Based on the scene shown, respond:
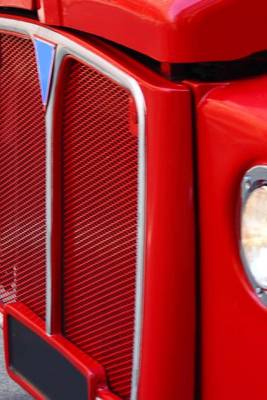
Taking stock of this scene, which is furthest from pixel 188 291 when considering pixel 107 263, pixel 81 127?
pixel 81 127

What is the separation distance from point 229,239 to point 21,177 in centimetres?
86

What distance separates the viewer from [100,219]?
196 cm

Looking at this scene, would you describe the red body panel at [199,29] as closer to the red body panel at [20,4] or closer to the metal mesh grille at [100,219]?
the metal mesh grille at [100,219]

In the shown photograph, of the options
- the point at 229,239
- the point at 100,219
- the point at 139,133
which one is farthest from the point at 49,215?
the point at 229,239

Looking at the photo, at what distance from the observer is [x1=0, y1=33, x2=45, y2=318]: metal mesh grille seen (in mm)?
2188

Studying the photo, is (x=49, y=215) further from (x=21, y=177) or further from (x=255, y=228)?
(x=255, y=228)

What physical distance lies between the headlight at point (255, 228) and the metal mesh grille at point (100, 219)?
309 mm

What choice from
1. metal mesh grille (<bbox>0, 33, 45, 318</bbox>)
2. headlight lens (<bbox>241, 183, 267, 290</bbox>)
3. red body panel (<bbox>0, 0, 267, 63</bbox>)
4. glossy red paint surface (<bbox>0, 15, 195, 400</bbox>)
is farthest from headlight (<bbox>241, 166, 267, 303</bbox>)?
metal mesh grille (<bbox>0, 33, 45, 318</bbox>)

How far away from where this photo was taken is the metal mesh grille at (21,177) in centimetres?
219

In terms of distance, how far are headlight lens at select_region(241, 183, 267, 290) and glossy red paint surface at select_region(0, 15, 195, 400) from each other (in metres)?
0.14

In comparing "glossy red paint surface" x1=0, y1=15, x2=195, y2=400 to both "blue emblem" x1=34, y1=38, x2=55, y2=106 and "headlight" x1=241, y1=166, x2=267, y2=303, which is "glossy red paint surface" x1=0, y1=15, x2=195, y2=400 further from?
"blue emblem" x1=34, y1=38, x2=55, y2=106

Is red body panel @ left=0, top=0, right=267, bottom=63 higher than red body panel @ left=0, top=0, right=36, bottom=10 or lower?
higher

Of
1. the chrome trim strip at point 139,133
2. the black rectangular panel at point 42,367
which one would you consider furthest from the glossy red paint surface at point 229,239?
the black rectangular panel at point 42,367

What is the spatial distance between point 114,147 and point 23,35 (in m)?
0.46
